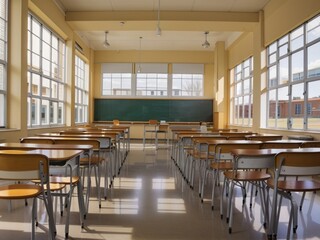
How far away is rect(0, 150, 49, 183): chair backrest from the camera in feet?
6.27

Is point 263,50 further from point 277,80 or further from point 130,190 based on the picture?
point 130,190

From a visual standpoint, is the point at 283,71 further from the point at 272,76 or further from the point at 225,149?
the point at 225,149

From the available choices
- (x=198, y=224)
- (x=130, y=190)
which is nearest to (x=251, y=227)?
(x=198, y=224)

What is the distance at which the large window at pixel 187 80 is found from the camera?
507 inches

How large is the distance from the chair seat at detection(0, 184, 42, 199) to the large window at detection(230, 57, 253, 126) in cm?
801

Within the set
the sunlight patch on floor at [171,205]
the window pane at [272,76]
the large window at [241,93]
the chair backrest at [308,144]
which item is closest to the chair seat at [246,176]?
the sunlight patch on floor at [171,205]

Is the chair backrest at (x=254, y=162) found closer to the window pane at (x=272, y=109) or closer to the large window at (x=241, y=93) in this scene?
the window pane at (x=272, y=109)

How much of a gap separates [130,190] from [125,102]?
893cm

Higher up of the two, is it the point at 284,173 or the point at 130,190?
the point at 284,173

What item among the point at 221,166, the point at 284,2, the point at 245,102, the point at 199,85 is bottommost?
the point at 221,166

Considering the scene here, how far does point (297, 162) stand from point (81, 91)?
33.7 ft

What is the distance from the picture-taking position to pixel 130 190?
411 centimetres

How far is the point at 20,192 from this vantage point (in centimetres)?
214

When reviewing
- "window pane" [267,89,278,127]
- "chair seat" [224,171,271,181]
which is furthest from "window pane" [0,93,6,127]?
→ "window pane" [267,89,278,127]
